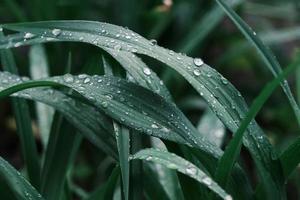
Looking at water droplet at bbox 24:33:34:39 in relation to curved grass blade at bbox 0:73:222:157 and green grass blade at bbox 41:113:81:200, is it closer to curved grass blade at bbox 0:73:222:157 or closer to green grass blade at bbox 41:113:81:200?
curved grass blade at bbox 0:73:222:157

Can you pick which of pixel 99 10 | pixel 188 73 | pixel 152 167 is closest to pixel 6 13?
pixel 99 10

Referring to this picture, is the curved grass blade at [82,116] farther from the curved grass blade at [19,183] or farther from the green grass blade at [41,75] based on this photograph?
the green grass blade at [41,75]

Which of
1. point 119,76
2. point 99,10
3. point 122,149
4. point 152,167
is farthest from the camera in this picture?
point 99,10

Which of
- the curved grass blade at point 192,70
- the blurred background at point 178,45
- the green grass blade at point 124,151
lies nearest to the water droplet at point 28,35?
the curved grass blade at point 192,70

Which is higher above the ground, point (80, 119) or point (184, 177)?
point (80, 119)

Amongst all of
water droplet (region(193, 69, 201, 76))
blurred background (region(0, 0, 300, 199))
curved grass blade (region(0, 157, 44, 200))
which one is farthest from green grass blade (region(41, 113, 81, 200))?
blurred background (region(0, 0, 300, 199))

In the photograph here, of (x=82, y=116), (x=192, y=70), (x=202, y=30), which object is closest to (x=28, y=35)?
(x=82, y=116)

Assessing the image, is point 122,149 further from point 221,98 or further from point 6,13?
point 6,13
